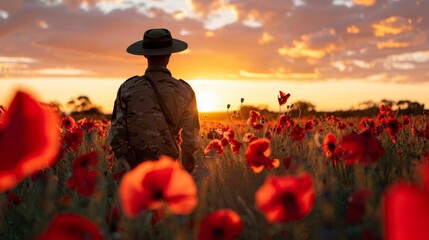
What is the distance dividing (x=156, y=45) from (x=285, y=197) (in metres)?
3.76

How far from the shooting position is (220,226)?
168cm

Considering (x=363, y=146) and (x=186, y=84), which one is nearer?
(x=363, y=146)

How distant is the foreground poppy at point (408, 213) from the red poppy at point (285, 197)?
96 cm

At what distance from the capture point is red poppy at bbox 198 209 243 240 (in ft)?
5.47

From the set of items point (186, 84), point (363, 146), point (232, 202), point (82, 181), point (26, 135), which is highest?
→ point (186, 84)

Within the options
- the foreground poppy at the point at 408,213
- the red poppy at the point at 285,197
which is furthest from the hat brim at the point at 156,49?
the foreground poppy at the point at 408,213

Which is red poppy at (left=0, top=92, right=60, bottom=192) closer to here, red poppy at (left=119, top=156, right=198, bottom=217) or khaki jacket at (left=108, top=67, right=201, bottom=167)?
red poppy at (left=119, top=156, right=198, bottom=217)

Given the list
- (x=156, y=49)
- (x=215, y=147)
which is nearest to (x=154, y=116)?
(x=215, y=147)

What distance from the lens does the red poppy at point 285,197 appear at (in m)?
1.62

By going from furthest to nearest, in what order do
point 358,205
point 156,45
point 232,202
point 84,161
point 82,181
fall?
point 156,45
point 232,202
point 84,161
point 82,181
point 358,205

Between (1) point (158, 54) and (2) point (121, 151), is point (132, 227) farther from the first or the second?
(1) point (158, 54)

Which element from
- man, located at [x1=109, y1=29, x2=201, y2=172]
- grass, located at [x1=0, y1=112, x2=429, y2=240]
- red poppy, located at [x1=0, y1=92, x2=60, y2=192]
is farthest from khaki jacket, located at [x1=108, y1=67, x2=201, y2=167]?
red poppy, located at [x1=0, y1=92, x2=60, y2=192]

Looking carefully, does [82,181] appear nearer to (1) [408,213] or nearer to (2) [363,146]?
(2) [363,146]

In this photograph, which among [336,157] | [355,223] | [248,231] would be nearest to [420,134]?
[336,157]
